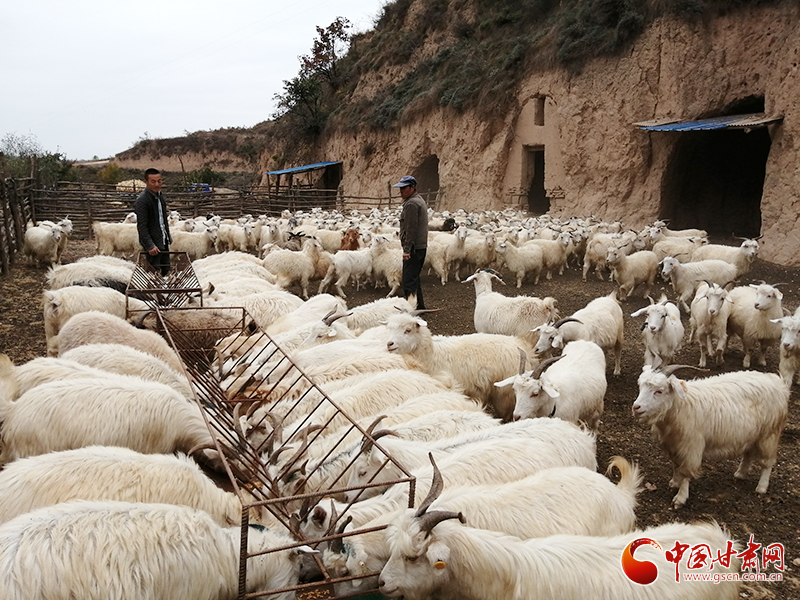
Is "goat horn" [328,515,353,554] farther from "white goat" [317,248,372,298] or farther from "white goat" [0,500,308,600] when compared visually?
"white goat" [317,248,372,298]

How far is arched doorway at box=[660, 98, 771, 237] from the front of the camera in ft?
65.8

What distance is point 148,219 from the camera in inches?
291

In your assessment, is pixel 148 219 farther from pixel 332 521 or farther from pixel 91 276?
pixel 332 521

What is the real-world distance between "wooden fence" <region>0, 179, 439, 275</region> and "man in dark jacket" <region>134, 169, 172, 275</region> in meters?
6.61

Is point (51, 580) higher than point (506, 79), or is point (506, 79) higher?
point (506, 79)

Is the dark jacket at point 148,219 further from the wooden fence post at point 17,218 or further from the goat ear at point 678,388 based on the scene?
the wooden fence post at point 17,218

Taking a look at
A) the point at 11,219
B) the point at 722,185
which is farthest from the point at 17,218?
the point at 722,185

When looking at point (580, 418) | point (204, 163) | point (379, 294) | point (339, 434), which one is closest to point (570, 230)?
point (379, 294)

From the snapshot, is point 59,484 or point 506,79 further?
point 506,79

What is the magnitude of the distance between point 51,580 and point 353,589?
4.21 feet

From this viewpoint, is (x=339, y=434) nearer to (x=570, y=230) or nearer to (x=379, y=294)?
(x=379, y=294)

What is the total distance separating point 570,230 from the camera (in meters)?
15.2

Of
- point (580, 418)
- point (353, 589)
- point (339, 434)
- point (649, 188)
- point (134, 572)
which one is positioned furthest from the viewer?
point (649, 188)

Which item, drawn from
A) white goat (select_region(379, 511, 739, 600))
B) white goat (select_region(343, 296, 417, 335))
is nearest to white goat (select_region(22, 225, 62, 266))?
white goat (select_region(343, 296, 417, 335))
